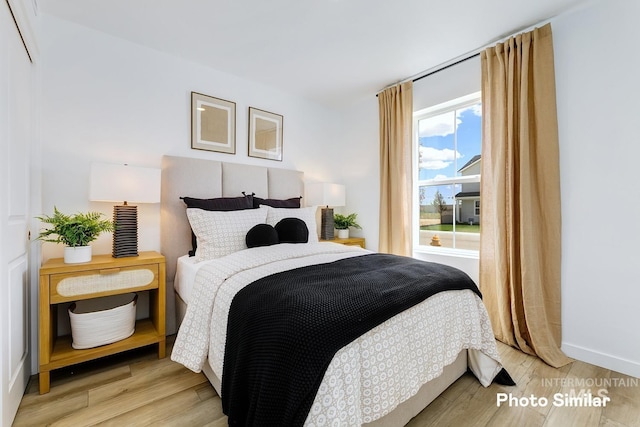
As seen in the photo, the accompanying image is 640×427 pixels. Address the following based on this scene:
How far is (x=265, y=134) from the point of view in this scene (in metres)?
3.18

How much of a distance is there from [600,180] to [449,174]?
3.96 feet

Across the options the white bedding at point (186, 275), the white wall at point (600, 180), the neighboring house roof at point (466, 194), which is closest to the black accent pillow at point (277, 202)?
the white bedding at point (186, 275)

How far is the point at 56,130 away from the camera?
2.07 m

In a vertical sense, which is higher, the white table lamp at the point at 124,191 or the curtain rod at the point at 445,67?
the curtain rod at the point at 445,67

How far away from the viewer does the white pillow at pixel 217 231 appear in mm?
2135

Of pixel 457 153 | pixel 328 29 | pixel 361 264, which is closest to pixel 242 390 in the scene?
pixel 361 264

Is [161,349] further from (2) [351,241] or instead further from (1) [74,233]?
(2) [351,241]

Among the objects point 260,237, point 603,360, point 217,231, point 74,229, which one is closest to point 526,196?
point 603,360

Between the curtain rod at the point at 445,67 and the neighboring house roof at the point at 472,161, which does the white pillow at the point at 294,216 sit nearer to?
the neighboring house roof at the point at 472,161

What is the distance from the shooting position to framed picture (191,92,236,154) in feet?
8.81

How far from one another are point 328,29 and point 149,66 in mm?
1588

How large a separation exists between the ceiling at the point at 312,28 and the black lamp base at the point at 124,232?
1.42 m

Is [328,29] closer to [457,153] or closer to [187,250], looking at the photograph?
[457,153]

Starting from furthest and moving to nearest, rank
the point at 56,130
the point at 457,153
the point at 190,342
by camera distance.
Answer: the point at 457,153, the point at 56,130, the point at 190,342
